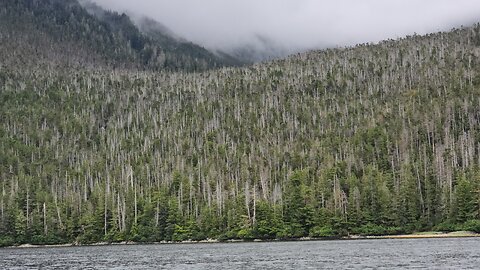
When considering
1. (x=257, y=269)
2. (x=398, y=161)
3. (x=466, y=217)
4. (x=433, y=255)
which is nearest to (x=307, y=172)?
(x=398, y=161)

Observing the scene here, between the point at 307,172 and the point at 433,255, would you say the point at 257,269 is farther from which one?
the point at 307,172

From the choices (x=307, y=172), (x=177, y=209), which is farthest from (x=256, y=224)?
(x=307, y=172)

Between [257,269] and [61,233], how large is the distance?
4177 inches

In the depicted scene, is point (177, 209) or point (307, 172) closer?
point (177, 209)

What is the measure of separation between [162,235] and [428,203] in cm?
5976

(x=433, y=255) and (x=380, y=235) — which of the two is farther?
(x=380, y=235)

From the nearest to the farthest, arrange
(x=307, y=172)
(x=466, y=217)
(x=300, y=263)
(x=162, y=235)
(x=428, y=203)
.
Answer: (x=300, y=263), (x=466, y=217), (x=428, y=203), (x=162, y=235), (x=307, y=172)

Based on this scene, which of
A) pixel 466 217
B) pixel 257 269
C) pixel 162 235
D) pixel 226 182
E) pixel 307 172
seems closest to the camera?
pixel 257 269

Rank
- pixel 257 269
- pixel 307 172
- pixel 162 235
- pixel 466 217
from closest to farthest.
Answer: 1. pixel 257 269
2. pixel 466 217
3. pixel 162 235
4. pixel 307 172

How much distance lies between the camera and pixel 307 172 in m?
170

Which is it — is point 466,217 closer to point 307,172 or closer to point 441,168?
point 441,168

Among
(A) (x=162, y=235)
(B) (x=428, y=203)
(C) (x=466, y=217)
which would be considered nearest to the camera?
(C) (x=466, y=217)

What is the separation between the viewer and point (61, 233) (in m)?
157

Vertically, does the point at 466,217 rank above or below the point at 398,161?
below
